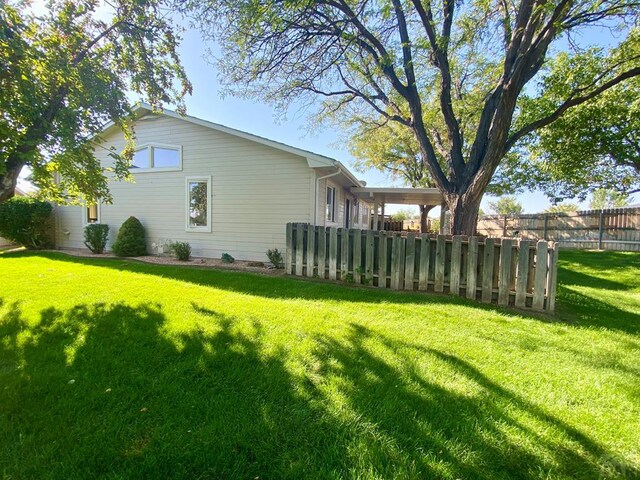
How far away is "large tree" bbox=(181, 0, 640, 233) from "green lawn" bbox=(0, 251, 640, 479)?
3.92m

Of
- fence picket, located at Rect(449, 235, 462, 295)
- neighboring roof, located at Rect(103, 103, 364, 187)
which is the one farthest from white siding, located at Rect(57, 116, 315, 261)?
fence picket, located at Rect(449, 235, 462, 295)

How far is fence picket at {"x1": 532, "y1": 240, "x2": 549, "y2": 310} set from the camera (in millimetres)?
4512

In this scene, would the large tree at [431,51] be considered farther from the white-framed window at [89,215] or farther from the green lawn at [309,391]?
the white-framed window at [89,215]

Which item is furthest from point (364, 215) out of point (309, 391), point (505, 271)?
point (309, 391)

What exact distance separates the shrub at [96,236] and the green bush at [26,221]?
8.30 ft

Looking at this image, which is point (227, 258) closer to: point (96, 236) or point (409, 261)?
point (96, 236)

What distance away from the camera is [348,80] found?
954 cm

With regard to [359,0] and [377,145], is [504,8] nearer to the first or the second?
[359,0]

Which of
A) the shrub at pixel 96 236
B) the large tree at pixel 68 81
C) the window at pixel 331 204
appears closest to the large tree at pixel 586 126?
the window at pixel 331 204

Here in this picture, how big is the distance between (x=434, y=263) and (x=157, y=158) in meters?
9.75

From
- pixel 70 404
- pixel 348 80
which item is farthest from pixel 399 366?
pixel 348 80

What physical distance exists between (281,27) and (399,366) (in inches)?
297

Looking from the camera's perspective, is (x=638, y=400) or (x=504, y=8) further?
(x=504, y=8)

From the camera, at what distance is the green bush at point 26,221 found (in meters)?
10.3
